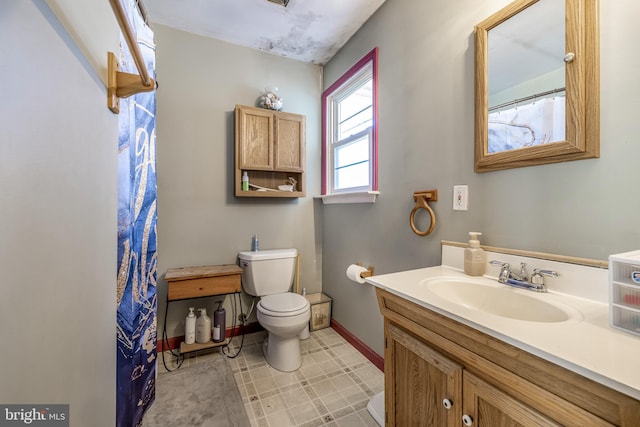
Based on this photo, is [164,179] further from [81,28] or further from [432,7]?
[432,7]

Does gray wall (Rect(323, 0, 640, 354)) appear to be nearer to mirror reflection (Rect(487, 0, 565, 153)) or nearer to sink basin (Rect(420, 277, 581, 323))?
mirror reflection (Rect(487, 0, 565, 153))

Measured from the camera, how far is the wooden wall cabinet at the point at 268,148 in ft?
7.08

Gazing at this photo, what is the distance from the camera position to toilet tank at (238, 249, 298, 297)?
213cm

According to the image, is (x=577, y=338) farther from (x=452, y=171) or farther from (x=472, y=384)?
(x=452, y=171)

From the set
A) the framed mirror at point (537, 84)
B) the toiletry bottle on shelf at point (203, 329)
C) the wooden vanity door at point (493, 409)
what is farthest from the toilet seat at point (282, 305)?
the framed mirror at point (537, 84)

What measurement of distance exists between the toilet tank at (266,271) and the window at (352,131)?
0.80 meters

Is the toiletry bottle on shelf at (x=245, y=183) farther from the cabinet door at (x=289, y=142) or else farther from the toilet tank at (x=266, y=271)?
the toilet tank at (x=266, y=271)

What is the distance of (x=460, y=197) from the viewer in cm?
130

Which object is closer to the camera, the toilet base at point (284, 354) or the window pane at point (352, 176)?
the toilet base at point (284, 354)

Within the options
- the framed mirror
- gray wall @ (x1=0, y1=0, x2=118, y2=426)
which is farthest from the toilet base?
the framed mirror

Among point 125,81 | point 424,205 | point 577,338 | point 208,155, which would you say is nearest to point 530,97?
point 424,205

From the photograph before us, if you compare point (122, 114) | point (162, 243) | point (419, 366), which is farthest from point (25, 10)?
point (162, 243)

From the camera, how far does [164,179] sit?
207 cm

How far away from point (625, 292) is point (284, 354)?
1774mm
